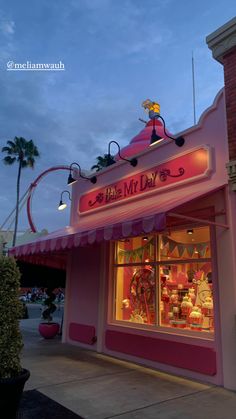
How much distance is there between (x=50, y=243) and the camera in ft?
25.3

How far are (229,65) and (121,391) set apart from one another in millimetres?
6287

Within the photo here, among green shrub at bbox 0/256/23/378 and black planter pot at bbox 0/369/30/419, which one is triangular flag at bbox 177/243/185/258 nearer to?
green shrub at bbox 0/256/23/378

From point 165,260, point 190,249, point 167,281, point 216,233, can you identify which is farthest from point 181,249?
point 216,233

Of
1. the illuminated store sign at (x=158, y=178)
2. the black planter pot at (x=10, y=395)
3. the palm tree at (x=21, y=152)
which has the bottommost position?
the black planter pot at (x=10, y=395)

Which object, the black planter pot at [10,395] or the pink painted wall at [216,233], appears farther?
the pink painted wall at [216,233]

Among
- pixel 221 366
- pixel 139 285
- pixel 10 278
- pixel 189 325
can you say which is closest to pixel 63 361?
pixel 139 285

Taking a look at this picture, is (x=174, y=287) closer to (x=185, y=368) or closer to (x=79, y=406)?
(x=185, y=368)

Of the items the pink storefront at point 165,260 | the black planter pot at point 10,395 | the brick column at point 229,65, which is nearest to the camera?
the black planter pot at point 10,395

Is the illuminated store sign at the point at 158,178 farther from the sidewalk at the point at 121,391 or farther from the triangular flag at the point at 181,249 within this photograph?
the sidewalk at the point at 121,391

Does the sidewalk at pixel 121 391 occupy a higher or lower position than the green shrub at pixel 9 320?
lower

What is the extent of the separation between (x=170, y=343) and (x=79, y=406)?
2547 millimetres

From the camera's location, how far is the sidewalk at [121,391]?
4582 mm

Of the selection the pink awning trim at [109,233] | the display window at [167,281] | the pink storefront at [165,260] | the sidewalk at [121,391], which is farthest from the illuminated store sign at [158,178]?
the sidewalk at [121,391]

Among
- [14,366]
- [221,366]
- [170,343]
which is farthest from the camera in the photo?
[170,343]
